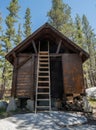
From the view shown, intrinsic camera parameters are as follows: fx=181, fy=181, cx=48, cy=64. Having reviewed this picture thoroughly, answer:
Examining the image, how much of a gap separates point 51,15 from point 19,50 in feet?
55.7

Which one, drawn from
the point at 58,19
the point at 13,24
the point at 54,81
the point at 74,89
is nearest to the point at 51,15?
the point at 58,19

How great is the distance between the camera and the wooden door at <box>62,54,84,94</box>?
11844 millimetres

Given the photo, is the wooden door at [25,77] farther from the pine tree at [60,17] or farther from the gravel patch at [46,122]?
the pine tree at [60,17]

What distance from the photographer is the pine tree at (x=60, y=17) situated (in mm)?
27375

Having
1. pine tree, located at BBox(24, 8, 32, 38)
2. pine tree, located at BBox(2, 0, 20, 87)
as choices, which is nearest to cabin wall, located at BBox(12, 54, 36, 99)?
pine tree, located at BBox(2, 0, 20, 87)

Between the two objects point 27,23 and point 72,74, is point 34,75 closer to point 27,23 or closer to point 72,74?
point 72,74

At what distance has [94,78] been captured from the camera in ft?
129

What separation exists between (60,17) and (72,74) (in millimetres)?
17309

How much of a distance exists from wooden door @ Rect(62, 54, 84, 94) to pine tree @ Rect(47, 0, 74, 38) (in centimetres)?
1506

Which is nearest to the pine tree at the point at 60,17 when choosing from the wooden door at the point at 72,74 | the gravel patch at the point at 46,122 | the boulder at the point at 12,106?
the wooden door at the point at 72,74

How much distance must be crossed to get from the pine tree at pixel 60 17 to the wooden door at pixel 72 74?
15062 mm

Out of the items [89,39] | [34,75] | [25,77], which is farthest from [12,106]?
[89,39]

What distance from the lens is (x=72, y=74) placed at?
39.7ft

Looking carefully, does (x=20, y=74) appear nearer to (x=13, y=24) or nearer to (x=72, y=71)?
(x=72, y=71)
